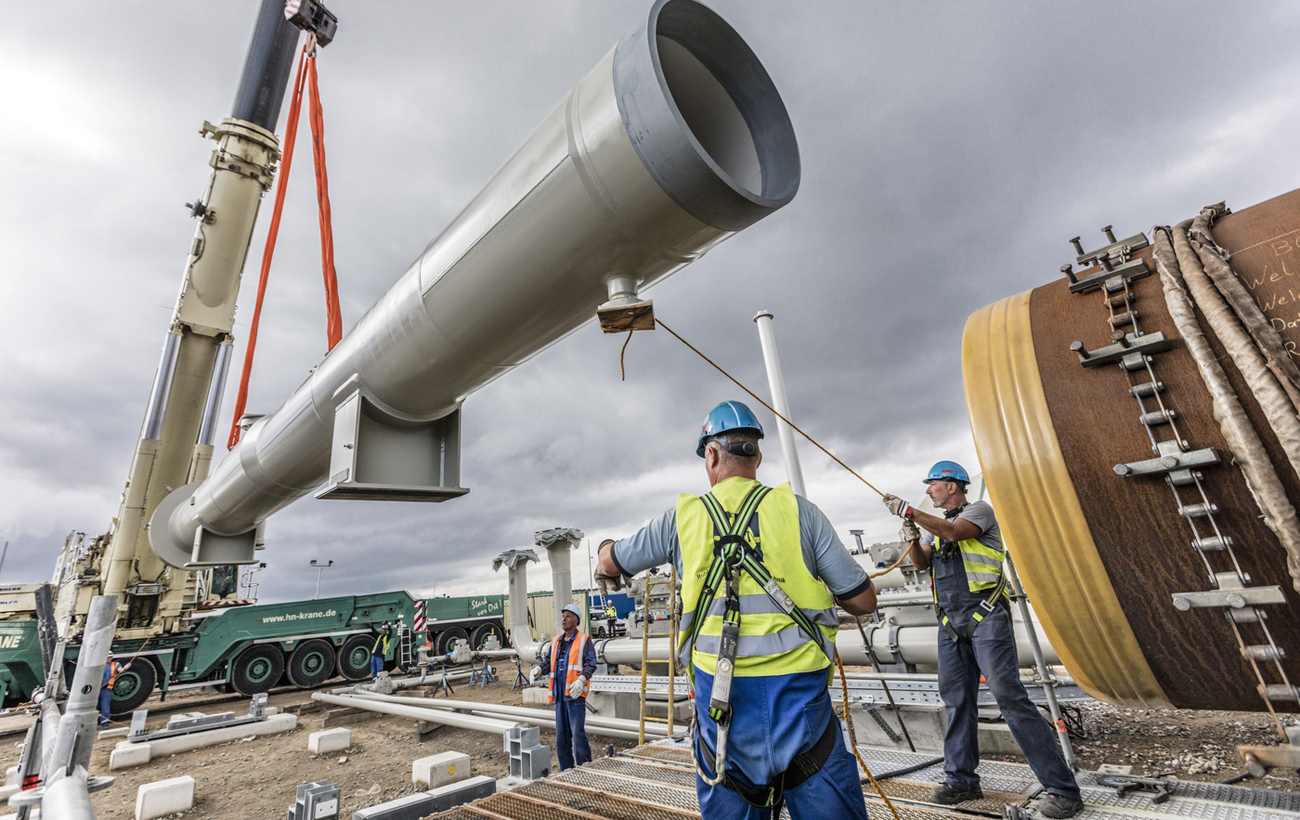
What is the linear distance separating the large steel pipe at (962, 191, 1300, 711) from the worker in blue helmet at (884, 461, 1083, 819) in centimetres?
71

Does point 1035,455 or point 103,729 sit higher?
point 1035,455

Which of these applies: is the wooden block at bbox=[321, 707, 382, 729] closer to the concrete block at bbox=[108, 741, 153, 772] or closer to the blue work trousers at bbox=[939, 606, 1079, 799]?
the concrete block at bbox=[108, 741, 153, 772]

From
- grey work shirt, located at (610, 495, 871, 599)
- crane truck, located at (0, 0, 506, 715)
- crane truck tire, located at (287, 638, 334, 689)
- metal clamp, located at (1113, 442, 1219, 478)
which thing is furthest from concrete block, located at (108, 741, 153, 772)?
metal clamp, located at (1113, 442, 1219, 478)

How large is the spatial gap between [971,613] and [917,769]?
105cm

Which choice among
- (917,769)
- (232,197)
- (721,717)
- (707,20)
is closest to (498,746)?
(917,769)

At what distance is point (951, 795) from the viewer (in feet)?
9.43

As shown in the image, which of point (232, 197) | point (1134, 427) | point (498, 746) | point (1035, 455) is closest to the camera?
point (1134, 427)

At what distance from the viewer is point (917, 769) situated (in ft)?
11.3

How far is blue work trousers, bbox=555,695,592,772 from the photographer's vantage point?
5445 mm

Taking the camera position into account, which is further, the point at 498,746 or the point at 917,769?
the point at 498,746

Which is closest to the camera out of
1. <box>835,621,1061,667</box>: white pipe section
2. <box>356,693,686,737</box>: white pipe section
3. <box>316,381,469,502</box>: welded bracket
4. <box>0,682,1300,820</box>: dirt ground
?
<box>316,381,469,502</box>: welded bracket

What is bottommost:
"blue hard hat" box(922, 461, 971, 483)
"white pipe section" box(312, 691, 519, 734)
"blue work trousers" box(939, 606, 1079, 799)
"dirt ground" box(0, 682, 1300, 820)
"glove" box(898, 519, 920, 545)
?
"dirt ground" box(0, 682, 1300, 820)

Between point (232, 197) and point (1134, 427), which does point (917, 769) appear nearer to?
point (1134, 427)

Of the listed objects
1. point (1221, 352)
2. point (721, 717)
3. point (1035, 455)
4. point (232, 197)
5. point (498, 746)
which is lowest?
point (498, 746)
